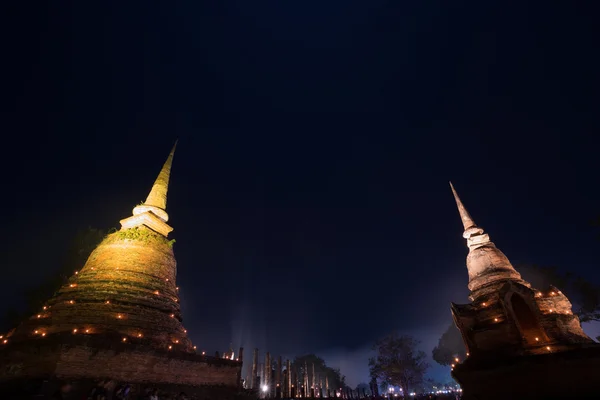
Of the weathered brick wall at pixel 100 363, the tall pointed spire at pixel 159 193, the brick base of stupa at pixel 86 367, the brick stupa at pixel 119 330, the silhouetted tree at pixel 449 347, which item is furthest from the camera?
the silhouetted tree at pixel 449 347

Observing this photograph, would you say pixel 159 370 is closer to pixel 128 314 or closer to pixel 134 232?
pixel 128 314

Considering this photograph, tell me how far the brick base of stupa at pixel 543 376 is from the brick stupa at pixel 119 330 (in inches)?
459

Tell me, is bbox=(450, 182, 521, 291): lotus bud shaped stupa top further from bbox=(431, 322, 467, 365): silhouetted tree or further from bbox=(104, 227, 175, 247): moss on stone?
bbox=(431, 322, 467, 365): silhouetted tree

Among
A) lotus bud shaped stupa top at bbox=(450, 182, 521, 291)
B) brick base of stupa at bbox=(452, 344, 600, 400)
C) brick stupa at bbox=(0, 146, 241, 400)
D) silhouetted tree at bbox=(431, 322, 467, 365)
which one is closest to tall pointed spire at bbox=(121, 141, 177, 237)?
brick stupa at bbox=(0, 146, 241, 400)

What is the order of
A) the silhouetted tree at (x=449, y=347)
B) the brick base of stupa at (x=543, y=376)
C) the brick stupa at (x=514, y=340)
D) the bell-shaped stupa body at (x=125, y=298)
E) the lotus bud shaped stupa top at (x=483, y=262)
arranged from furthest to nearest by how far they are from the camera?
the silhouetted tree at (x=449, y=347), the lotus bud shaped stupa top at (x=483, y=262), the brick stupa at (x=514, y=340), the bell-shaped stupa body at (x=125, y=298), the brick base of stupa at (x=543, y=376)

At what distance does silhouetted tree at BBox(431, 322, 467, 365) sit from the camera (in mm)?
52188

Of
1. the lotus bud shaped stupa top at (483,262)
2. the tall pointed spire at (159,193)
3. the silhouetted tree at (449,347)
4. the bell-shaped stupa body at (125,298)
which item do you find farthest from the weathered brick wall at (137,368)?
the silhouetted tree at (449,347)

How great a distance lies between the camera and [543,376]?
12.3m

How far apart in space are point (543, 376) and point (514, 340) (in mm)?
3139

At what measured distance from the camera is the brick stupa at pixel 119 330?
967 cm

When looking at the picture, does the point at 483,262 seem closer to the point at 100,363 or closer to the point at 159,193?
the point at 100,363

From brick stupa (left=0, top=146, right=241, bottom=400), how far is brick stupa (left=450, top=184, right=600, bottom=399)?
38.5ft

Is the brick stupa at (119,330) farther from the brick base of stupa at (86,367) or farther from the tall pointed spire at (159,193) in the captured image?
the tall pointed spire at (159,193)

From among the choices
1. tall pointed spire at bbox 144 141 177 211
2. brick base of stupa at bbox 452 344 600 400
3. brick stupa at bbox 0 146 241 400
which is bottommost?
brick base of stupa at bbox 452 344 600 400
